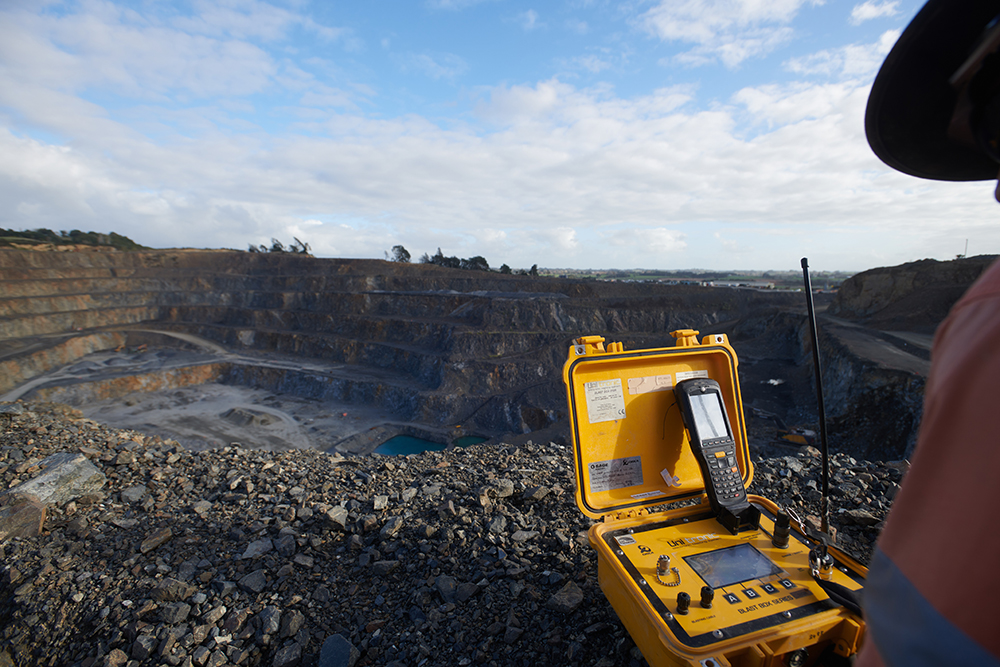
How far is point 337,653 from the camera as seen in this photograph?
3.14 m

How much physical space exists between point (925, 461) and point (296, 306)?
150 feet

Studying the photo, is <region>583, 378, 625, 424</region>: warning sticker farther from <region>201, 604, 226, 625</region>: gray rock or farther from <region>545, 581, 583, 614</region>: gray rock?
<region>201, 604, 226, 625</region>: gray rock

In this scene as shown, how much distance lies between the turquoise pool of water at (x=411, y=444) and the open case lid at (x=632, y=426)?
765 inches

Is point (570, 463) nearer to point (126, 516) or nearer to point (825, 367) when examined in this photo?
point (126, 516)

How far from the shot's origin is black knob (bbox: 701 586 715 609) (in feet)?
7.36

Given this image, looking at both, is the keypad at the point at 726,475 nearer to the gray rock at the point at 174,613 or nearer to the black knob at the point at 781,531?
the black knob at the point at 781,531

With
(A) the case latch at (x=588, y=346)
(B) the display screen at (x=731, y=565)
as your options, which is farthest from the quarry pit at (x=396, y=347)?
(A) the case latch at (x=588, y=346)

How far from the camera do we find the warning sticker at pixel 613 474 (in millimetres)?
3158

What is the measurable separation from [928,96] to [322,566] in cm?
489

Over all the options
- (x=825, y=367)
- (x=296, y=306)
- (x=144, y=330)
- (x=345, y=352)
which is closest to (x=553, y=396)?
(x=825, y=367)

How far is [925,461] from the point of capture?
0.75 meters

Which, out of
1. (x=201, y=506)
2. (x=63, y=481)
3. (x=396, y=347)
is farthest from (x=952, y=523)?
(x=396, y=347)

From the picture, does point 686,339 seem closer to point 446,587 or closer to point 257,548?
point 446,587

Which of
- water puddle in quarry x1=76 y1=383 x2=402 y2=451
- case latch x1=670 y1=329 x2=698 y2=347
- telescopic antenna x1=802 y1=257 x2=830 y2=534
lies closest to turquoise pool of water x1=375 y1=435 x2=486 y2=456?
water puddle in quarry x1=76 y1=383 x2=402 y2=451
